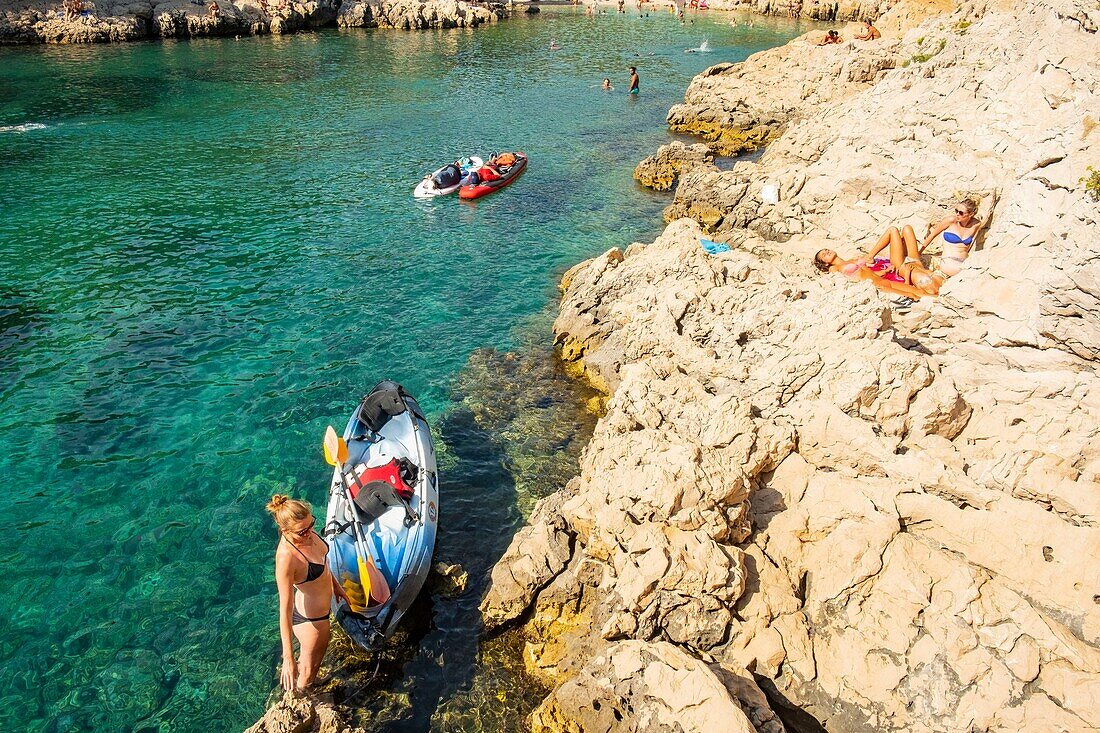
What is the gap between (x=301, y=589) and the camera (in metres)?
8.35

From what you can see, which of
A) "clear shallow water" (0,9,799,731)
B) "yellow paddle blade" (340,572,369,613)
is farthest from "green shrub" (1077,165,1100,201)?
"yellow paddle blade" (340,572,369,613)

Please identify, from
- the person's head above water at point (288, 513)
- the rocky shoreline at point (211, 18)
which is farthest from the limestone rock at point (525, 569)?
the rocky shoreline at point (211, 18)

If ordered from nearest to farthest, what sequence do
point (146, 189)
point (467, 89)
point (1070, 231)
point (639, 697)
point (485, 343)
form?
point (639, 697), point (1070, 231), point (485, 343), point (146, 189), point (467, 89)

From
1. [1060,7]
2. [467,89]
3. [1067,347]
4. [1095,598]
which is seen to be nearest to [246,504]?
[1095,598]

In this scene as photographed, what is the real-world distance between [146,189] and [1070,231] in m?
32.5

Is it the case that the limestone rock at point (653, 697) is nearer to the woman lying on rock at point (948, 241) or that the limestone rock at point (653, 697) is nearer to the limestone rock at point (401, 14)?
the woman lying on rock at point (948, 241)

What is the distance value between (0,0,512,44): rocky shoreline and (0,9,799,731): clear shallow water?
16.5 meters

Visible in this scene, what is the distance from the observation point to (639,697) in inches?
294

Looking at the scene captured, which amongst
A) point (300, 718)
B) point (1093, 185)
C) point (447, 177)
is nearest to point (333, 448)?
point (300, 718)

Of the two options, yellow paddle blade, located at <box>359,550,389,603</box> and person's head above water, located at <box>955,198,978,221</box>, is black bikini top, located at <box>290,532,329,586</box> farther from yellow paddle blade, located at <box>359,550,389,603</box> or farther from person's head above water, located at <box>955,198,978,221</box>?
person's head above water, located at <box>955,198,978,221</box>

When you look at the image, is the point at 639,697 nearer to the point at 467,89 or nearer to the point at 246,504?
the point at 246,504

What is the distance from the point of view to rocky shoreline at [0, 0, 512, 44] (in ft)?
177

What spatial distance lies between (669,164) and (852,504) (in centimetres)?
2379

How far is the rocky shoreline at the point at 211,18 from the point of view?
53812 millimetres
